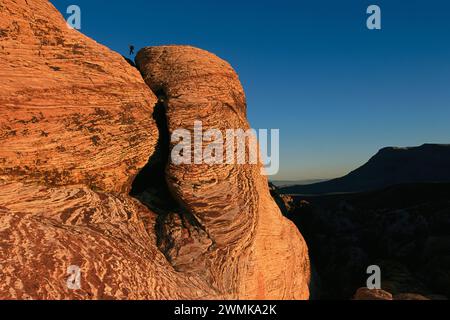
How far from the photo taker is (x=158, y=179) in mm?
25547

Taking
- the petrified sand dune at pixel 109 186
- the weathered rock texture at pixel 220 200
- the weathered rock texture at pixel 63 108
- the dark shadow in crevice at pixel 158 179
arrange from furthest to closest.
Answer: the dark shadow in crevice at pixel 158 179
the weathered rock texture at pixel 220 200
the weathered rock texture at pixel 63 108
the petrified sand dune at pixel 109 186

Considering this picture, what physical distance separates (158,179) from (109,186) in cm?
391

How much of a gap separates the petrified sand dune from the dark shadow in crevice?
3.5 inches

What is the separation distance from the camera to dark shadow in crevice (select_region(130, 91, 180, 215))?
934 inches

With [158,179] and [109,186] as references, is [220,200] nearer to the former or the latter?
[158,179]

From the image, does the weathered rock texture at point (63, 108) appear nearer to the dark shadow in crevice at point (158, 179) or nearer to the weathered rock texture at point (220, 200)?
the dark shadow in crevice at point (158, 179)

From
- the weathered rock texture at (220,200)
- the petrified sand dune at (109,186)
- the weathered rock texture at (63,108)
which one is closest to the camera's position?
the petrified sand dune at (109,186)

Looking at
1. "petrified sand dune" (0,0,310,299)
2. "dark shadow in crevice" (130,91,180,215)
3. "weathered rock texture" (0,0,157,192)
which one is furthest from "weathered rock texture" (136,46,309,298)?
"weathered rock texture" (0,0,157,192)

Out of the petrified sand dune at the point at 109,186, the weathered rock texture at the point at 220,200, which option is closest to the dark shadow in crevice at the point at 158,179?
the petrified sand dune at the point at 109,186

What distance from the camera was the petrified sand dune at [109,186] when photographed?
49.9 ft

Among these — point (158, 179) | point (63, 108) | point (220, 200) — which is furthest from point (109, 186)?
point (220, 200)

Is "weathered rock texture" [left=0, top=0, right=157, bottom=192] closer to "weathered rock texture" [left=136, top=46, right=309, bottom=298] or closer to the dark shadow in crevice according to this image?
the dark shadow in crevice

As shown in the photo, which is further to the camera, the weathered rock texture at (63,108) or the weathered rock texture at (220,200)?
the weathered rock texture at (220,200)

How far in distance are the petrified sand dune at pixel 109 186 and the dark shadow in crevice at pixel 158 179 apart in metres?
0.09
